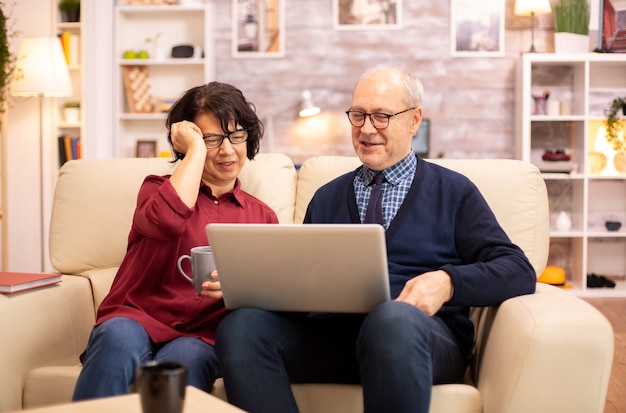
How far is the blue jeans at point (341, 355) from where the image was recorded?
1.58 m

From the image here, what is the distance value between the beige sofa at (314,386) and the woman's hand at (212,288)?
0.74 feet

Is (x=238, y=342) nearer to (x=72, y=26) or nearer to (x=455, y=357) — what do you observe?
(x=455, y=357)

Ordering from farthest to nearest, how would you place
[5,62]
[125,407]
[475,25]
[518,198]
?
1. [475,25]
2. [5,62]
3. [518,198]
4. [125,407]

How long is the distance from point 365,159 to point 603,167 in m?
3.77

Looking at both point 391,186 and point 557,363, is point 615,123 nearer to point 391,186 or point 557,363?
point 391,186

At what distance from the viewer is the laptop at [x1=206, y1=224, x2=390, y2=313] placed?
157 cm

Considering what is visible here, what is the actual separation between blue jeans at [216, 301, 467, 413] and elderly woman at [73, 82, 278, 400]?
138 millimetres

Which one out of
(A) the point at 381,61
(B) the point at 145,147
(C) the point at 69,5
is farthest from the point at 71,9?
(A) the point at 381,61

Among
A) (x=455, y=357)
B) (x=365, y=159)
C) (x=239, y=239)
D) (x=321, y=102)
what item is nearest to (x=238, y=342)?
(x=239, y=239)

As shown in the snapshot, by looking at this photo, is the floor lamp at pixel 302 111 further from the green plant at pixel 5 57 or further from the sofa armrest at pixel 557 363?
the sofa armrest at pixel 557 363

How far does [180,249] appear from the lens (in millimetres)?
2037

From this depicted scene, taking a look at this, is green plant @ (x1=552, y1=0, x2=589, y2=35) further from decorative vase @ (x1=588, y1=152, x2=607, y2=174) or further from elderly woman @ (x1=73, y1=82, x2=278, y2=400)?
elderly woman @ (x1=73, y1=82, x2=278, y2=400)

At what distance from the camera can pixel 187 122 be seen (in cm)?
213

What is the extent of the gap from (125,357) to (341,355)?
0.51 meters
